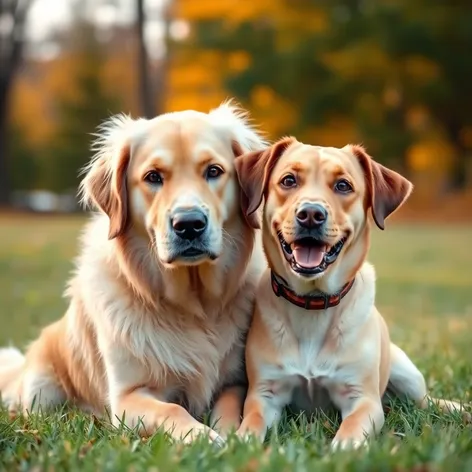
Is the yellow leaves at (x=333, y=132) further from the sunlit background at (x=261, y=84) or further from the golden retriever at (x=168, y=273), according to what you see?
the golden retriever at (x=168, y=273)

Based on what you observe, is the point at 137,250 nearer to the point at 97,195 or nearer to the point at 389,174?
the point at 97,195

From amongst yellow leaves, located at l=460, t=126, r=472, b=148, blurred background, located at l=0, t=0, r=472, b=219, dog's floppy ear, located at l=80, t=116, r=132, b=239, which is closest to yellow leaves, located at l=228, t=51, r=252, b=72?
blurred background, located at l=0, t=0, r=472, b=219

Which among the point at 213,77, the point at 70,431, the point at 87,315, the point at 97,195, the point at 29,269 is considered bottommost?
the point at 29,269

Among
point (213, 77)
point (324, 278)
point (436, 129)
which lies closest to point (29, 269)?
point (324, 278)

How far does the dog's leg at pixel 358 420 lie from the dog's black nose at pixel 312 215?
91 cm

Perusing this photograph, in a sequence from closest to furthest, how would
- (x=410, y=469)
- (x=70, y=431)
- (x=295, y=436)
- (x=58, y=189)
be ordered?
1. (x=410, y=469)
2. (x=295, y=436)
3. (x=70, y=431)
4. (x=58, y=189)

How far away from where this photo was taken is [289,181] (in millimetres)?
4266

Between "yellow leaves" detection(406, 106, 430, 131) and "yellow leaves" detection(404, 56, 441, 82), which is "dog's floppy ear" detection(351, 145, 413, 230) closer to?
"yellow leaves" detection(404, 56, 441, 82)

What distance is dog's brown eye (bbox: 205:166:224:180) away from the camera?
171 inches

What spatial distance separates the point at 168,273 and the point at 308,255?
2.58ft

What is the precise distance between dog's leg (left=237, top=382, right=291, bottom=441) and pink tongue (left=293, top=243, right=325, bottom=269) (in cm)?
66

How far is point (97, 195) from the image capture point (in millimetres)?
4605

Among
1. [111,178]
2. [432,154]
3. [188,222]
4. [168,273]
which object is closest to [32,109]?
[432,154]

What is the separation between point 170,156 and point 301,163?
662mm
